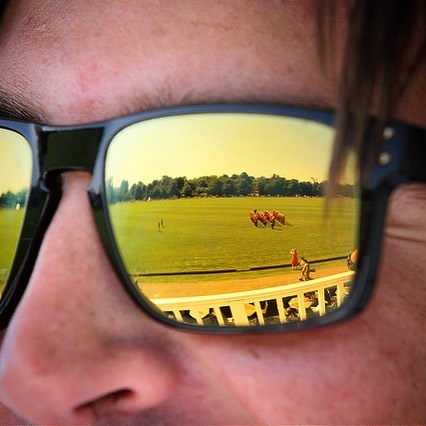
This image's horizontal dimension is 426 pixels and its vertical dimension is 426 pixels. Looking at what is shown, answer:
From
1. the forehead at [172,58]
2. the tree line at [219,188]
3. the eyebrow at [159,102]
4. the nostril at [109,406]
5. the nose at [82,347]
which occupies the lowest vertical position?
the nostril at [109,406]

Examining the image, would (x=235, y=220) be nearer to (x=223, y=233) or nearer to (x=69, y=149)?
(x=223, y=233)

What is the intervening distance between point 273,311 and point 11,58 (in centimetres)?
71

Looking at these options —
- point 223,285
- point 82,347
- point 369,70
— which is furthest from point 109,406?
point 369,70

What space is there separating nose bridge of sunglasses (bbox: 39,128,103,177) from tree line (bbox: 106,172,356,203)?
0.06 meters

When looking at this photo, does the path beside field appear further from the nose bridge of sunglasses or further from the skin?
the nose bridge of sunglasses

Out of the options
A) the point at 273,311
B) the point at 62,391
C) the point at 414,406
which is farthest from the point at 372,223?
the point at 62,391

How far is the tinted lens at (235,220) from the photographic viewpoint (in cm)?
86

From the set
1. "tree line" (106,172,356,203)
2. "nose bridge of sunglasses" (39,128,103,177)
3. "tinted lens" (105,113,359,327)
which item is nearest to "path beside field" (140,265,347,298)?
"tinted lens" (105,113,359,327)

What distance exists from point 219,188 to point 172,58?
229 millimetres

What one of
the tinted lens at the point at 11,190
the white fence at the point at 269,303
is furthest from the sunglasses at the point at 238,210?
the tinted lens at the point at 11,190

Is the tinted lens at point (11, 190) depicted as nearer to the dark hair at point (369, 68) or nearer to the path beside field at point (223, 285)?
the path beside field at point (223, 285)

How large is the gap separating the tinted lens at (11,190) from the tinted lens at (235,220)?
0.75 feet

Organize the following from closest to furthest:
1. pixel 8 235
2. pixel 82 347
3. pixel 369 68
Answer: pixel 369 68
pixel 82 347
pixel 8 235

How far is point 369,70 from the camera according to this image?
809 millimetres
